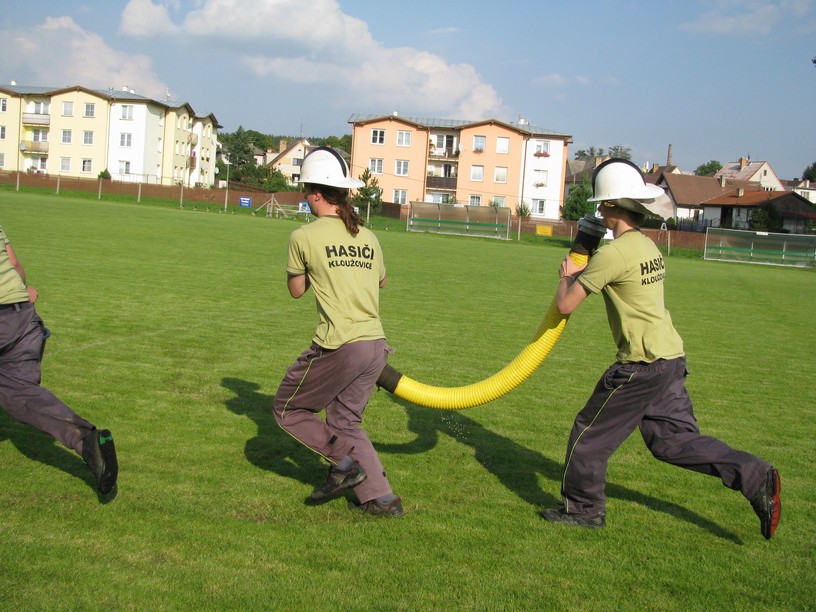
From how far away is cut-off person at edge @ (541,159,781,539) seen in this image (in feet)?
15.4

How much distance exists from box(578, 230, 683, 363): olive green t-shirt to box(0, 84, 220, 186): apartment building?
7908 cm

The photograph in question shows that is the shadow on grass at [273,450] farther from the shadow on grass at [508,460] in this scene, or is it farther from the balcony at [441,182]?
the balcony at [441,182]

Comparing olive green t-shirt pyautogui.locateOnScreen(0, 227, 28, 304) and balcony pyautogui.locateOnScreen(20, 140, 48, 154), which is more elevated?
balcony pyautogui.locateOnScreen(20, 140, 48, 154)

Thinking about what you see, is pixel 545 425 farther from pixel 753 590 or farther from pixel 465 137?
pixel 465 137

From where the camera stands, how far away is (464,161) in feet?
251

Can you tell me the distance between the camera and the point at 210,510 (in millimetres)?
4863

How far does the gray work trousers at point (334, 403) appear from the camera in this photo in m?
4.82

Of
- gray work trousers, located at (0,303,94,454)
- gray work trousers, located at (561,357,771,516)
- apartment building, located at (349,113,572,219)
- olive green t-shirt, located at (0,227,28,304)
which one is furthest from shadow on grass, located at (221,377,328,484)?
apartment building, located at (349,113,572,219)

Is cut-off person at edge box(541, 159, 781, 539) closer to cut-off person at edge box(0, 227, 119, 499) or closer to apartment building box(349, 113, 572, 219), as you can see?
cut-off person at edge box(0, 227, 119, 499)

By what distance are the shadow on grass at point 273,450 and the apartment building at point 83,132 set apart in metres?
75.8

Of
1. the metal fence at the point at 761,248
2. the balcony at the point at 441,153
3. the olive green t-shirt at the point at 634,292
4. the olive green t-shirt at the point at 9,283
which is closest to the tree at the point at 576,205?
the balcony at the point at 441,153

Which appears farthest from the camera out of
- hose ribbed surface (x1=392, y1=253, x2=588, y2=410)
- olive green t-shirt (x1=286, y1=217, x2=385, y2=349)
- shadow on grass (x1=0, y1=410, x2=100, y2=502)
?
shadow on grass (x1=0, y1=410, x2=100, y2=502)

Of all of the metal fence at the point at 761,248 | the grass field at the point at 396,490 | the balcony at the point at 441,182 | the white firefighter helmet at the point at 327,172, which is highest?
the balcony at the point at 441,182

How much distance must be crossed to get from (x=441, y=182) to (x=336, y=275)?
2896 inches
